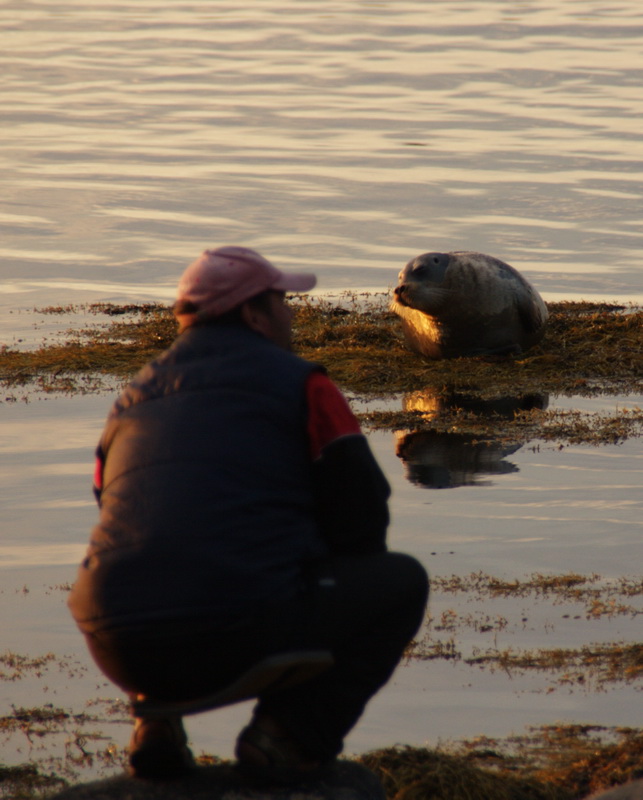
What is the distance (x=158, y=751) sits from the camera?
169 inches

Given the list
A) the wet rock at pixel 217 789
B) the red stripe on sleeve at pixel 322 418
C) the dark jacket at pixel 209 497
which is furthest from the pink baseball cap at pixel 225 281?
the wet rock at pixel 217 789

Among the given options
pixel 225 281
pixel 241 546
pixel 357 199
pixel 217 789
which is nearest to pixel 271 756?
pixel 217 789

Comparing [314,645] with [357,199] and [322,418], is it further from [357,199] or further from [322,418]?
[357,199]

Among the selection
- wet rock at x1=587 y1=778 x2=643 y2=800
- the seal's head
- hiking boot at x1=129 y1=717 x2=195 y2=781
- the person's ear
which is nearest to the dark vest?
the person's ear

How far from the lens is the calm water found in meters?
6.70

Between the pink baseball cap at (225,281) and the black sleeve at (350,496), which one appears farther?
the pink baseball cap at (225,281)

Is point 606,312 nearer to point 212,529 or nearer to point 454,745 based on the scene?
point 454,745

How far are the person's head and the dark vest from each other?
0.52ft

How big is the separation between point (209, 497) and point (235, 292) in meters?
0.65

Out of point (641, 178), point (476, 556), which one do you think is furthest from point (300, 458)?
point (641, 178)

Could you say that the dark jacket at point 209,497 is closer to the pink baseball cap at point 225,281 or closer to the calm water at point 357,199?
the pink baseball cap at point 225,281

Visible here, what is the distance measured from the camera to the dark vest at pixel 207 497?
3.97 m

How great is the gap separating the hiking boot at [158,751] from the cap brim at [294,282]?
1.26 metres

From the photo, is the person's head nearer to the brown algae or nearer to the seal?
the brown algae
